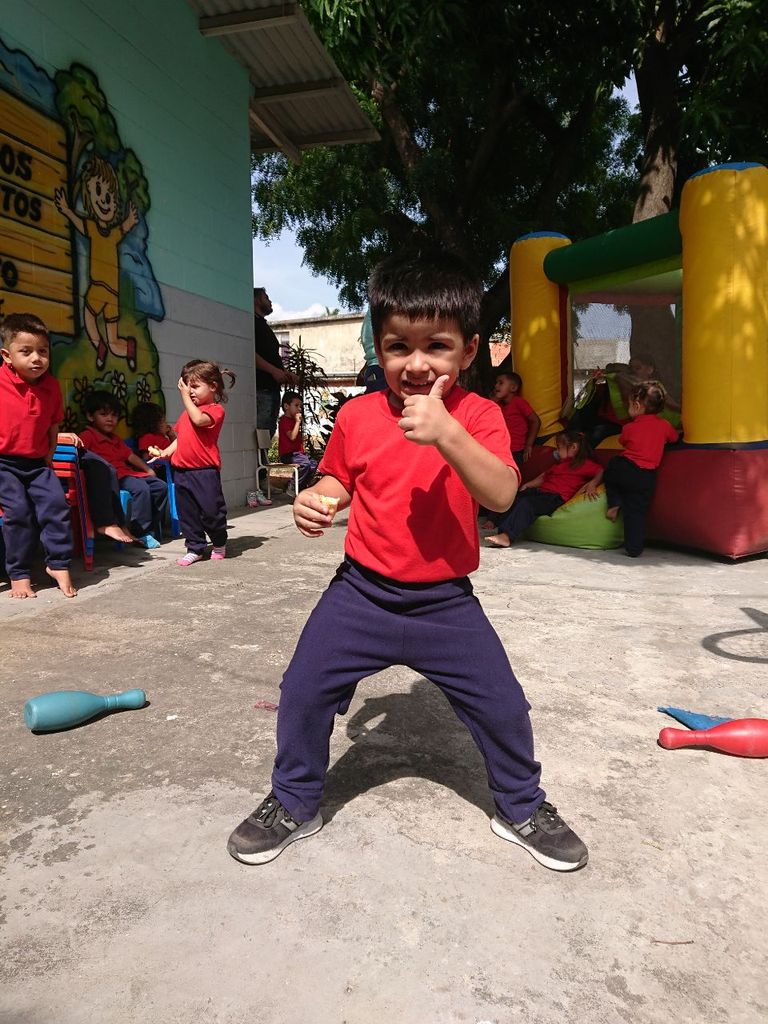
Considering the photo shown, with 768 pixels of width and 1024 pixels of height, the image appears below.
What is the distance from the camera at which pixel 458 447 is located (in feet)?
5.15

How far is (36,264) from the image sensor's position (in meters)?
5.20

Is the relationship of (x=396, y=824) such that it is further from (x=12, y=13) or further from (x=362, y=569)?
(x=12, y=13)

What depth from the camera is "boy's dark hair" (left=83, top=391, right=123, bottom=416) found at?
5594 mm

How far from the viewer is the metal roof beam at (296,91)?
8.52 m

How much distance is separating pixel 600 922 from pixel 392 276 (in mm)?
1450

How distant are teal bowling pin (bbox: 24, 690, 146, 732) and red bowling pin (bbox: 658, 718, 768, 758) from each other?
1.73 m

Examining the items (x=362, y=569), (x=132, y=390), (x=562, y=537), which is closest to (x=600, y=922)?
(x=362, y=569)

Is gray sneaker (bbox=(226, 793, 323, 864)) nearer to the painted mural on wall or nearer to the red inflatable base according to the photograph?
the red inflatable base

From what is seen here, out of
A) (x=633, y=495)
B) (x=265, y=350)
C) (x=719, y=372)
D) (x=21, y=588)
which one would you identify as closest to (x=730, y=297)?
(x=719, y=372)

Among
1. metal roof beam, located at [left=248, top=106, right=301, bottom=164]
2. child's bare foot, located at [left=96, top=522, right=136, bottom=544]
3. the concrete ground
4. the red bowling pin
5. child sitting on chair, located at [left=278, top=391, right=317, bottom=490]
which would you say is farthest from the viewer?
child sitting on chair, located at [left=278, top=391, right=317, bottom=490]

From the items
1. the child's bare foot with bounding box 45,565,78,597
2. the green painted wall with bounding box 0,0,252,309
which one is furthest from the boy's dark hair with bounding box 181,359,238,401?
the green painted wall with bounding box 0,0,252,309

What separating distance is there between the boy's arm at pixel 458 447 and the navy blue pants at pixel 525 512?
418cm

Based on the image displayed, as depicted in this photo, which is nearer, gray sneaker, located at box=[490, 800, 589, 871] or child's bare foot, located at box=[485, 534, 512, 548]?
gray sneaker, located at box=[490, 800, 589, 871]

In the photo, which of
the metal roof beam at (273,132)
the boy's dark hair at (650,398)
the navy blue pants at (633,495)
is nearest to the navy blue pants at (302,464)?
the metal roof beam at (273,132)
